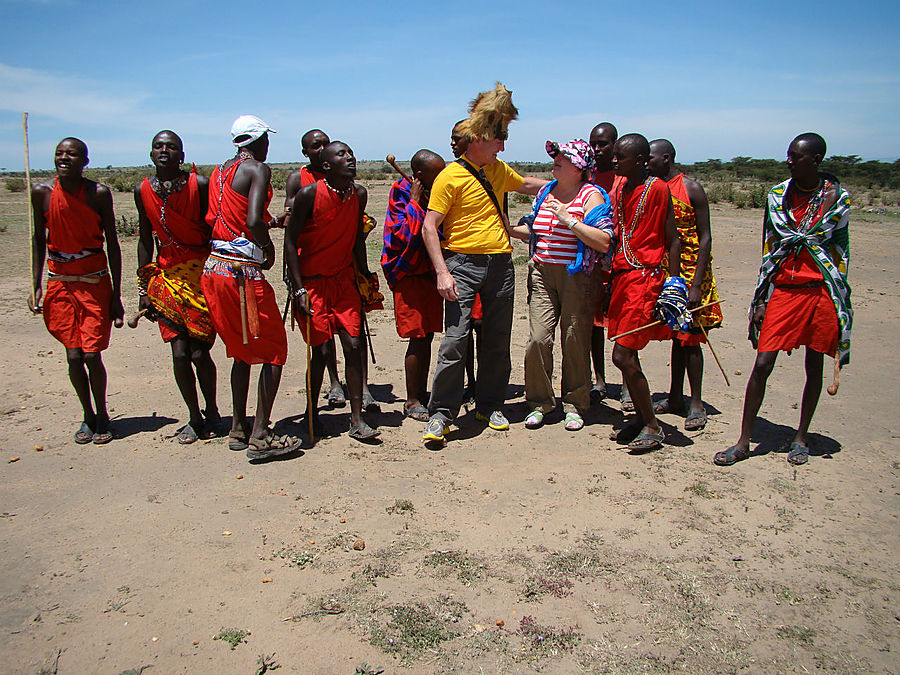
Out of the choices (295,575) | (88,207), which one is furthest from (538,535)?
(88,207)

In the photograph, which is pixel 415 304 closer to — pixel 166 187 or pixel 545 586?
pixel 166 187

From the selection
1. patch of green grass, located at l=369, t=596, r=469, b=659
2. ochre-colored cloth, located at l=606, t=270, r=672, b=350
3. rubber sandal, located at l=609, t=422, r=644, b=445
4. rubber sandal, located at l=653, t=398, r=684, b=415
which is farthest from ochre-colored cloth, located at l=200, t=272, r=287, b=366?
rubber sandal, located at l=653, t=398, r=684, b=415

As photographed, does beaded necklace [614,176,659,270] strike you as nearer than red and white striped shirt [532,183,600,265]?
Yes

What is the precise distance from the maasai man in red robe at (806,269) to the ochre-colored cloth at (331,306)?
268 centimetres

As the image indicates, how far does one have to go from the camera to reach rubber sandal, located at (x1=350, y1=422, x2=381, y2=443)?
5.03 metres

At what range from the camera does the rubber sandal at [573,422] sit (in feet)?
17.3

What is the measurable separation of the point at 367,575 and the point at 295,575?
35cm

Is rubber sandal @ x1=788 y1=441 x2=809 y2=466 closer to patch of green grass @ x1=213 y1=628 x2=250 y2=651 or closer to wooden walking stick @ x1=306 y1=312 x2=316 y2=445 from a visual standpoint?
wooden walking stick @ x1=306 y1=312 x2=316 y2=445

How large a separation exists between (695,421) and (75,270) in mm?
4593

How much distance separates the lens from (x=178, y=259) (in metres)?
4.96

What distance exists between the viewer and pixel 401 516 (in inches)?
157

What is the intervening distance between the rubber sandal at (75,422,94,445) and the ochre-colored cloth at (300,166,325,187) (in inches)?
93.3

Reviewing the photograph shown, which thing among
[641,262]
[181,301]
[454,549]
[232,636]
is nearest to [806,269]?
[641,262]

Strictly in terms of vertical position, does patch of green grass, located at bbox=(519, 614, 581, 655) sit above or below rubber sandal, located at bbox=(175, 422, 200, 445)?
below
